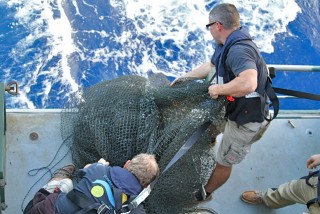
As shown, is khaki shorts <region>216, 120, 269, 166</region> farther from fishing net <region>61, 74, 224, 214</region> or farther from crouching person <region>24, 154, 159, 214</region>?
crouching person <region>24, 154, 159, 214</region>

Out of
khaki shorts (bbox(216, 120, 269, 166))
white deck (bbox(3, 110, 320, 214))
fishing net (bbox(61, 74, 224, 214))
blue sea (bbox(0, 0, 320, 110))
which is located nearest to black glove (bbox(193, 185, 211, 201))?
fishing net (bbox(61, 74, 224, 214))

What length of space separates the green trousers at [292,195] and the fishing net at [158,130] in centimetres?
64

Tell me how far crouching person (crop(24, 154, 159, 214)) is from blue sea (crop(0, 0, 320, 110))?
215 inches

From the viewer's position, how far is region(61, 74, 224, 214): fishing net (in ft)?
14.6

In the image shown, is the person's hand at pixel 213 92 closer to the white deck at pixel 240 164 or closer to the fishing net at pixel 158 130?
the fishing net at pixel 158 130

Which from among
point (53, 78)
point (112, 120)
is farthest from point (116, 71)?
point (112, 120)

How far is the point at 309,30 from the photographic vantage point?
12000 mm

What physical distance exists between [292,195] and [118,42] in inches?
268

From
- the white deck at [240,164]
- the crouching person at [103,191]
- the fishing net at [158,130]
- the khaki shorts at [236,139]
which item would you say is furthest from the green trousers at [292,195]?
the crouching person at [103,191]

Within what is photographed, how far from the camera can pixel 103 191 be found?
373cm

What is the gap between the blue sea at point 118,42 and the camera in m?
9.75

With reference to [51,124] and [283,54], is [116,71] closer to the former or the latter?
[283,54]

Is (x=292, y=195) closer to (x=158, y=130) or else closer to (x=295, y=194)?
(x=295, y=194)

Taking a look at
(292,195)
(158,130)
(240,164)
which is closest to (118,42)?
(240,164)
